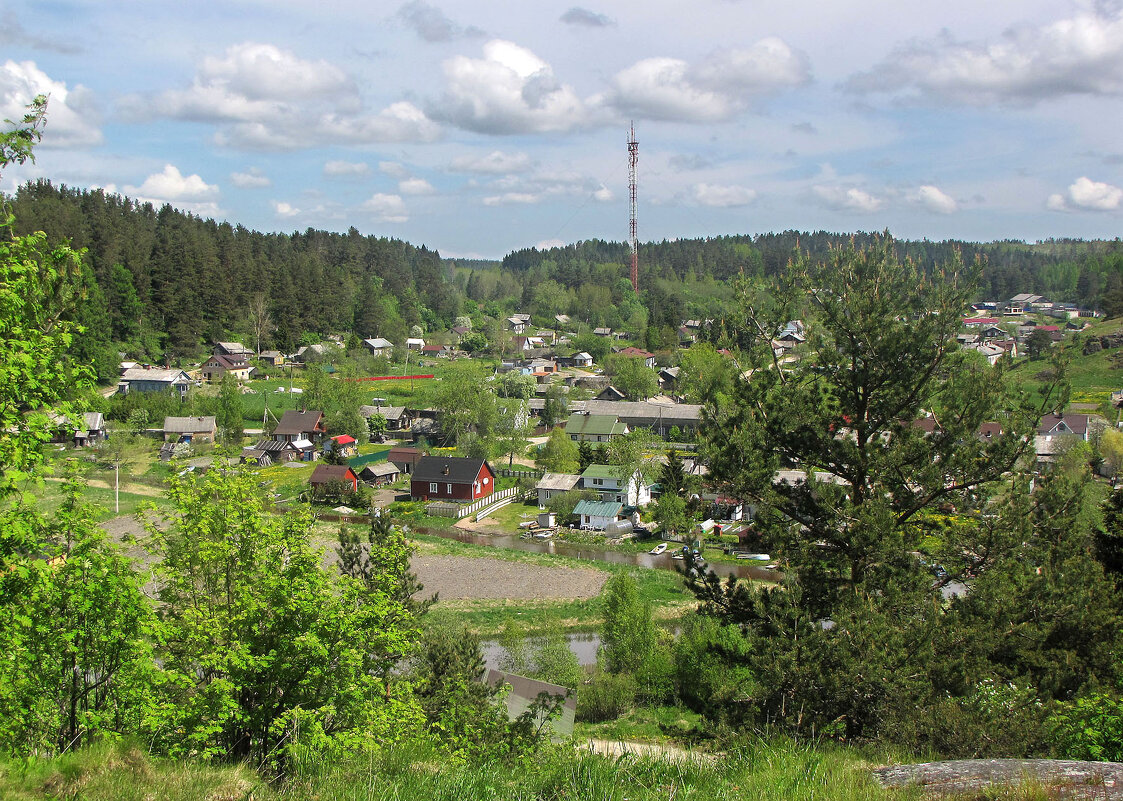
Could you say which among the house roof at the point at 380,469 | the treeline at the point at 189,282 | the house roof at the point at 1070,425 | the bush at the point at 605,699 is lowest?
the bush at the point at 605,699

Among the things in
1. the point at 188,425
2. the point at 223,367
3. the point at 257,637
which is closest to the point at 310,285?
the point at 223,367

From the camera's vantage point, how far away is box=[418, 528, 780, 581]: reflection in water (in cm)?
2459

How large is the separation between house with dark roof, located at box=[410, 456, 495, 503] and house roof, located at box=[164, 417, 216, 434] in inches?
569

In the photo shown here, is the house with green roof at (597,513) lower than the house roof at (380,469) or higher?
lower

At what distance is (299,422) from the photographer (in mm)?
41000

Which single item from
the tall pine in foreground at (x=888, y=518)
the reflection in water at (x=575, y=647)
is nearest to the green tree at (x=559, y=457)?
the reflection in water at (x=575, y=647)

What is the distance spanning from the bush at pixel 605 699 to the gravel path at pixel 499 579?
22.3 ft

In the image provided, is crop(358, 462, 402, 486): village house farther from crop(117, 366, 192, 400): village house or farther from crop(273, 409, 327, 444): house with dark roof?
crop(117, 366, 192, 400): village house

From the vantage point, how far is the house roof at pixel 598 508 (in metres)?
29.8

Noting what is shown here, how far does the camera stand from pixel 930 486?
8.16m

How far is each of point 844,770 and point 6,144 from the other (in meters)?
6.83

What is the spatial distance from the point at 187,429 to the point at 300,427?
589cm

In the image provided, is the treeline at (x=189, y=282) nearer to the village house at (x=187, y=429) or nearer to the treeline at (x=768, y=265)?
the village house at (x=187, y=429)

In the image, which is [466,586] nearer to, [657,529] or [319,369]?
[657,529]
